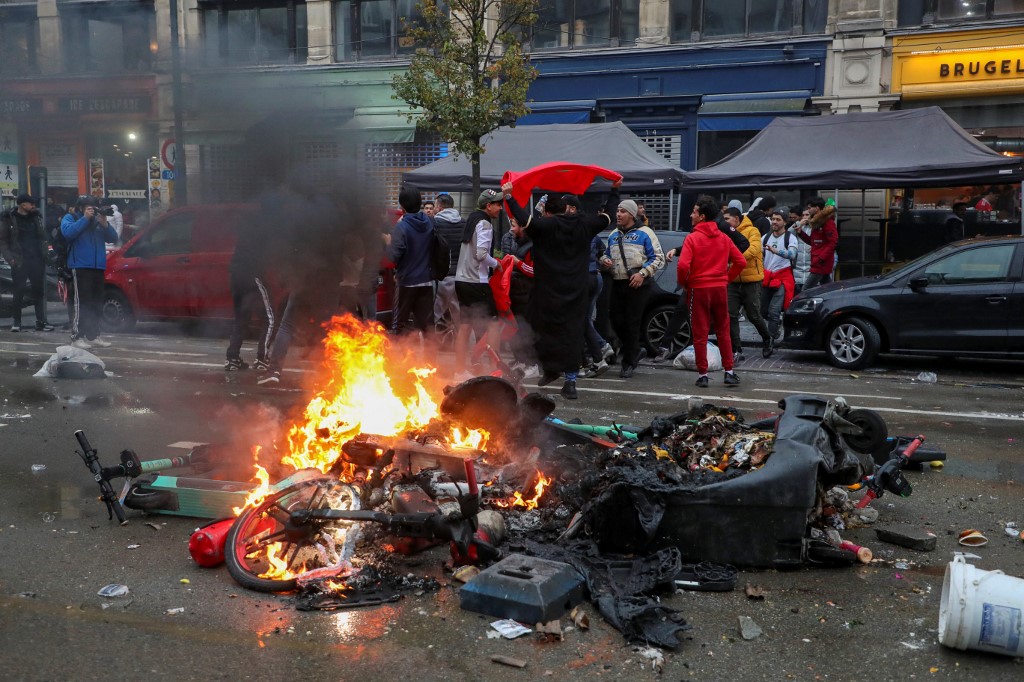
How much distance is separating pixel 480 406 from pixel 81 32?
13.8 feet

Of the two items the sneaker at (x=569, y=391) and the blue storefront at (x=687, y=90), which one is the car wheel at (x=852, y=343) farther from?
the blue storefront at (x=687, y=90)

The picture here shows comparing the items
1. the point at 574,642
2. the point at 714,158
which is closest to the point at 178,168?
the point at 574,642

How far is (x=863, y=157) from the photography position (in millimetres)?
15367

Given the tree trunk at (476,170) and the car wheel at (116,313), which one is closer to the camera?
the car wheel at (116,313)

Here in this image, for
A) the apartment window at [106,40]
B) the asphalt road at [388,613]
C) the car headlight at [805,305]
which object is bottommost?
the asphalt road at [388,613]

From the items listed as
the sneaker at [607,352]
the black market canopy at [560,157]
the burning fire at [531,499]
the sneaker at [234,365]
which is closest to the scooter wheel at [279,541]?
the burning fire at [531,499]

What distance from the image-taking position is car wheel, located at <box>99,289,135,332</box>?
47.8 feet

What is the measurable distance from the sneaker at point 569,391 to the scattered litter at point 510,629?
5179 mm

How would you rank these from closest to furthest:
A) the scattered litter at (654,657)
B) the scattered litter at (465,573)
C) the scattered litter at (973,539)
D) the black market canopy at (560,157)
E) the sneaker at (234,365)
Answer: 1. the scattered litter at (654,657)
2. the scattered litter at (465,573)
3. the scattered litter at (973,539)
4. the sneaker at (234,365)
5. the black market canopy at (560,157)

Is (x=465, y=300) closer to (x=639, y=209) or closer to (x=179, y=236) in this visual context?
(x=639, y=209)

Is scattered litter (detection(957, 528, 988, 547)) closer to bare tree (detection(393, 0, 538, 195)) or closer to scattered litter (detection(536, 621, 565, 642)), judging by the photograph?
scattered litter (detection(536, 621, 565, 642))

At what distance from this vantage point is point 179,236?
9070mm

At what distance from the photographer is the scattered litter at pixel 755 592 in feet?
14.6

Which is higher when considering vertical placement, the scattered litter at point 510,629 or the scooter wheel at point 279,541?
the scooter wheel at point 279,541
